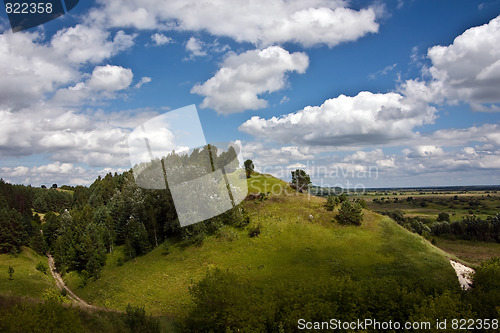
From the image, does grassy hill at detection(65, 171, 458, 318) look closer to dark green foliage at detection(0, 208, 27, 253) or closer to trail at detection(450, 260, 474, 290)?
trail at detection(450, 260, 474, 290)

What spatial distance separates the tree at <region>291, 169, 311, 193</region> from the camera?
281 feet

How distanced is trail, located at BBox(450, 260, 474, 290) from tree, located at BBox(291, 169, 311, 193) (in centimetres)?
4129

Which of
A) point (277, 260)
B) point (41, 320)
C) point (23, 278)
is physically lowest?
point (23, 278)

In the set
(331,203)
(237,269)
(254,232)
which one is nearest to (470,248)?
(331,203)

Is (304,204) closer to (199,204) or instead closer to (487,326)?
(199,204)

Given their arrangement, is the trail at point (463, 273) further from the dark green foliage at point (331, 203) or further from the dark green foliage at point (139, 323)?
the dark green foliage at point (139, 323)

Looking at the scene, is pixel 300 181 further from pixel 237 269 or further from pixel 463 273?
pixel 463 273

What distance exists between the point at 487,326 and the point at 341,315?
12540mm

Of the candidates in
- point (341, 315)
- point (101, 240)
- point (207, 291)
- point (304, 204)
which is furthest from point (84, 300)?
point (304, 204)

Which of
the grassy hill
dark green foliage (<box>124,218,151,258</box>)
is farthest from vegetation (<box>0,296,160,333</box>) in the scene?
dark green foliage (<box>124,218,151,258</box>)

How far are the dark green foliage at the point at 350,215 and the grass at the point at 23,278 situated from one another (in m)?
58.9

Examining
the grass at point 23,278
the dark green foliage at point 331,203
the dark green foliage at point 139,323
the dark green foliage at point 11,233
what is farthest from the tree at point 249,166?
the dark green foliage at point 139,323

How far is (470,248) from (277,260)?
81.1 meters

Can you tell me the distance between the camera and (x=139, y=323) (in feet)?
104
